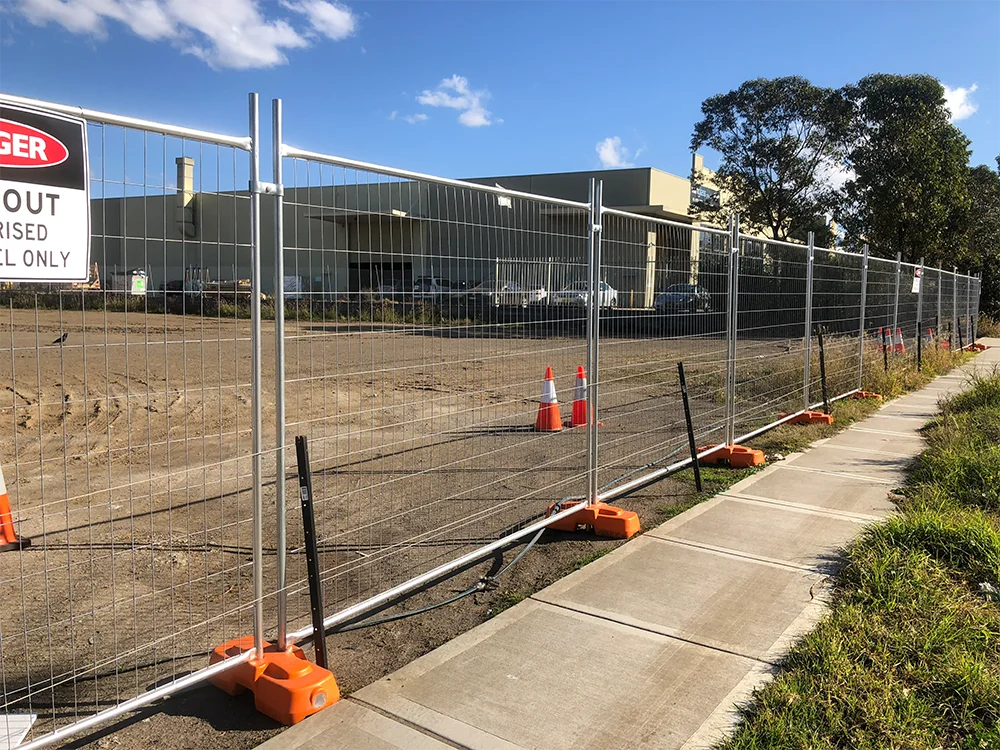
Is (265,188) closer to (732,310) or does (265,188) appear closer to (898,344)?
(732,310)

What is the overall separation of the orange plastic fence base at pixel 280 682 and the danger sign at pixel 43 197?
5.83ft

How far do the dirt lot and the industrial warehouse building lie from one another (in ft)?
0.90

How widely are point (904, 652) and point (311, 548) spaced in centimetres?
283

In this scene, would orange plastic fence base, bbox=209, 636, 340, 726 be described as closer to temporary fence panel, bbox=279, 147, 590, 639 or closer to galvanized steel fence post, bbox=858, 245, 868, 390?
temporary fence panel, bbox=279, 147, 590, 639

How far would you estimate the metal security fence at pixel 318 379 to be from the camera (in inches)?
131

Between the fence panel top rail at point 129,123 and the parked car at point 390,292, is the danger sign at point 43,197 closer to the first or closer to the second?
the fence panel top rail at point 129,123

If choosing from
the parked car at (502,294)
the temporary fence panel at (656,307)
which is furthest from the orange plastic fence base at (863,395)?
the parked car at (502,294)

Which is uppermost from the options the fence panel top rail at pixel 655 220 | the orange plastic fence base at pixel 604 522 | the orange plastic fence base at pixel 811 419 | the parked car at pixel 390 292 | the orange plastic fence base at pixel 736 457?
the fence panel top rail at pixel 655 220

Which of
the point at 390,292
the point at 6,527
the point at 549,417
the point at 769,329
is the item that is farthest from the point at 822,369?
the point at 6,527

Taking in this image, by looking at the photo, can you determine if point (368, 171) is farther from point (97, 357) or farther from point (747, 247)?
point (97, 357)

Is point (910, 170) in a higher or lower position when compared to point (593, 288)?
higher

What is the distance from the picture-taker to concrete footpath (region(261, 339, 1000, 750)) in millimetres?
3291

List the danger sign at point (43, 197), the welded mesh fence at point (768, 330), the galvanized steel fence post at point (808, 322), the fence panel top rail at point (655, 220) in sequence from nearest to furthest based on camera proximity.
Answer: the danger sign at point (43, 197) → the fence panel top rail at point (655, 220) → the welded mesh fence at point (768, 330) → the galvanized steel fence post at point (808, 322)

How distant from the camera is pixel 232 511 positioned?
250 inches
